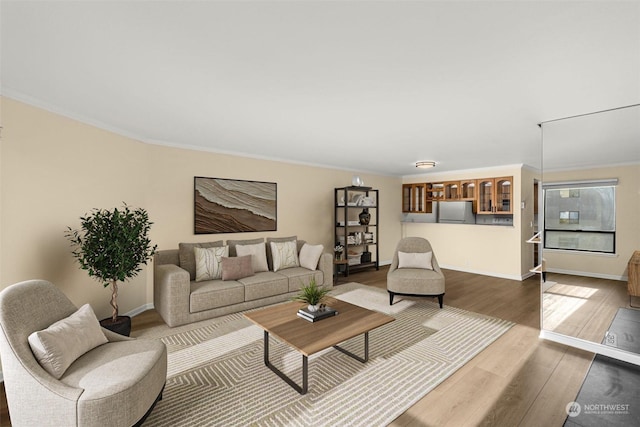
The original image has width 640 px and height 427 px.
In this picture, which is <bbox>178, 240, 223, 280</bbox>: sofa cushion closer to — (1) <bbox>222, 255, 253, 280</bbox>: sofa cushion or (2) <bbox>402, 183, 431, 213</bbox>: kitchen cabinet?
(1) <bbox>222, 255, 253, 280</bbox>: sofa cushion

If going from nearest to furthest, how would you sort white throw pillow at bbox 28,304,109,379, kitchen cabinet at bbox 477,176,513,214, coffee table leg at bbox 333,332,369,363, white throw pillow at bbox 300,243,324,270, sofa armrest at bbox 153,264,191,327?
1. white throw pillow at bbox 28,304,109,379
2. coffee table leg at bbox 333,332,369,363
3. sofa armrest at bbox 153,264,191,327
4. white throw pillow at bbox 300,243,324,270
5. kitchen cabinet at bbox 477,176,513,214

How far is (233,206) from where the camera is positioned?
4.75 metres

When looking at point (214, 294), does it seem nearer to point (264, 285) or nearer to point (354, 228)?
point (264, 285)

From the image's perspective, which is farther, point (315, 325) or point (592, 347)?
point (592, 347)

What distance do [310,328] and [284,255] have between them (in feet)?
7.63

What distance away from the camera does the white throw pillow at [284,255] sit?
460cm

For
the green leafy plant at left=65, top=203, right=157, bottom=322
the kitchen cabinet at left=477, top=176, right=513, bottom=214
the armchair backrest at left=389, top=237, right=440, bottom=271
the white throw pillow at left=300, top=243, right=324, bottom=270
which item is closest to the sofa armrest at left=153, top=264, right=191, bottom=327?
the green leafy plant at left=65, top=203, right=157, bottom=322

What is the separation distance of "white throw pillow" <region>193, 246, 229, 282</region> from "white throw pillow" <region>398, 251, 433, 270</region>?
282 centimetres

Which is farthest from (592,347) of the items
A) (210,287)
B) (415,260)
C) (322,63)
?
(210,287)

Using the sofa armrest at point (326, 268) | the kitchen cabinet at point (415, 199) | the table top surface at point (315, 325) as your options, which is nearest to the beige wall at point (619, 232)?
the table top surface at point (315, 325)

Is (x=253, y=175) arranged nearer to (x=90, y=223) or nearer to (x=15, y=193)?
(x=90, y=223)

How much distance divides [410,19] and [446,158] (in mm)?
4182

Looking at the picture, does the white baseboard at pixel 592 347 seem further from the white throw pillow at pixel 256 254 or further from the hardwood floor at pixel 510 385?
the white throw pillow at pixel 256 254

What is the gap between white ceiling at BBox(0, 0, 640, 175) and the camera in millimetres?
1436
